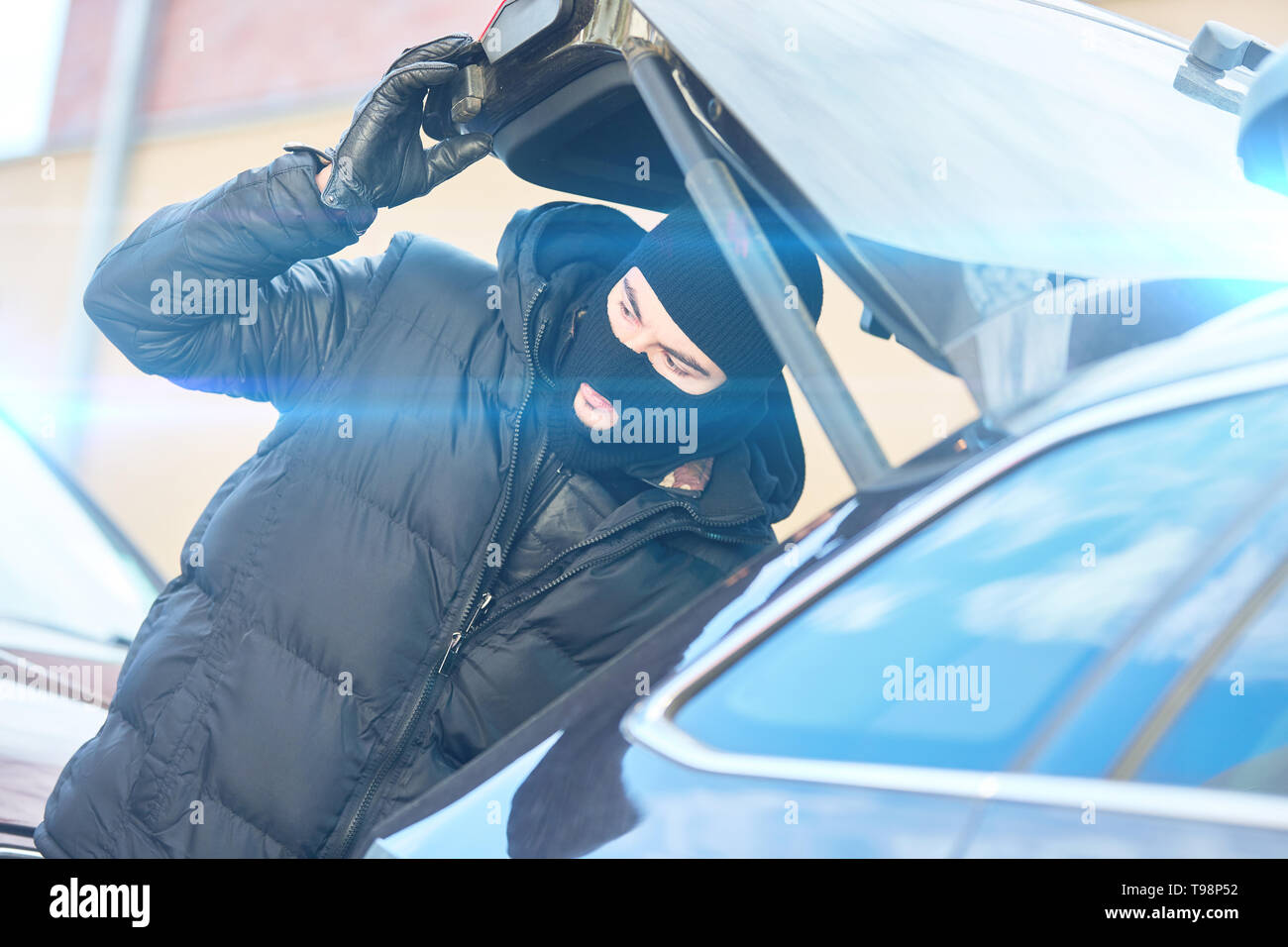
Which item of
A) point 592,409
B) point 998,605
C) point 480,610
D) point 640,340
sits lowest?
point 480,610

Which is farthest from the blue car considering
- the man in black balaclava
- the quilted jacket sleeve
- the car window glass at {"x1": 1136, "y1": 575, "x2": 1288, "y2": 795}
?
the quilted jacket sleeve

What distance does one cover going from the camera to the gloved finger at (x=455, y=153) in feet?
4.73

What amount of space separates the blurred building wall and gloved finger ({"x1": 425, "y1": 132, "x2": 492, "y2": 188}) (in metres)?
3.16

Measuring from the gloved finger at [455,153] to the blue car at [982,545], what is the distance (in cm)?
44

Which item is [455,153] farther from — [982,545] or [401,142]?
[982,545]

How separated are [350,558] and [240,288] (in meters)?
0.47

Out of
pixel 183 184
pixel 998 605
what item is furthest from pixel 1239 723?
pixel 183 184

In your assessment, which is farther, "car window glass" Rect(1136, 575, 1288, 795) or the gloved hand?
the gloved hand

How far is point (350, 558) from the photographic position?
4.40 ft

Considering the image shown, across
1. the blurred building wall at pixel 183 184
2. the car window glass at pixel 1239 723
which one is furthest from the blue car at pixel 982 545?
the blurred building wall at pixel 183 184

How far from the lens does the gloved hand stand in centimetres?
135

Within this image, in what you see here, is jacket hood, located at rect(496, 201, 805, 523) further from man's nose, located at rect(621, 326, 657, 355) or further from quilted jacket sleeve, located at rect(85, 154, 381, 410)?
quilted jacket sleeve, located at rect(85, 154, 381, 410)
